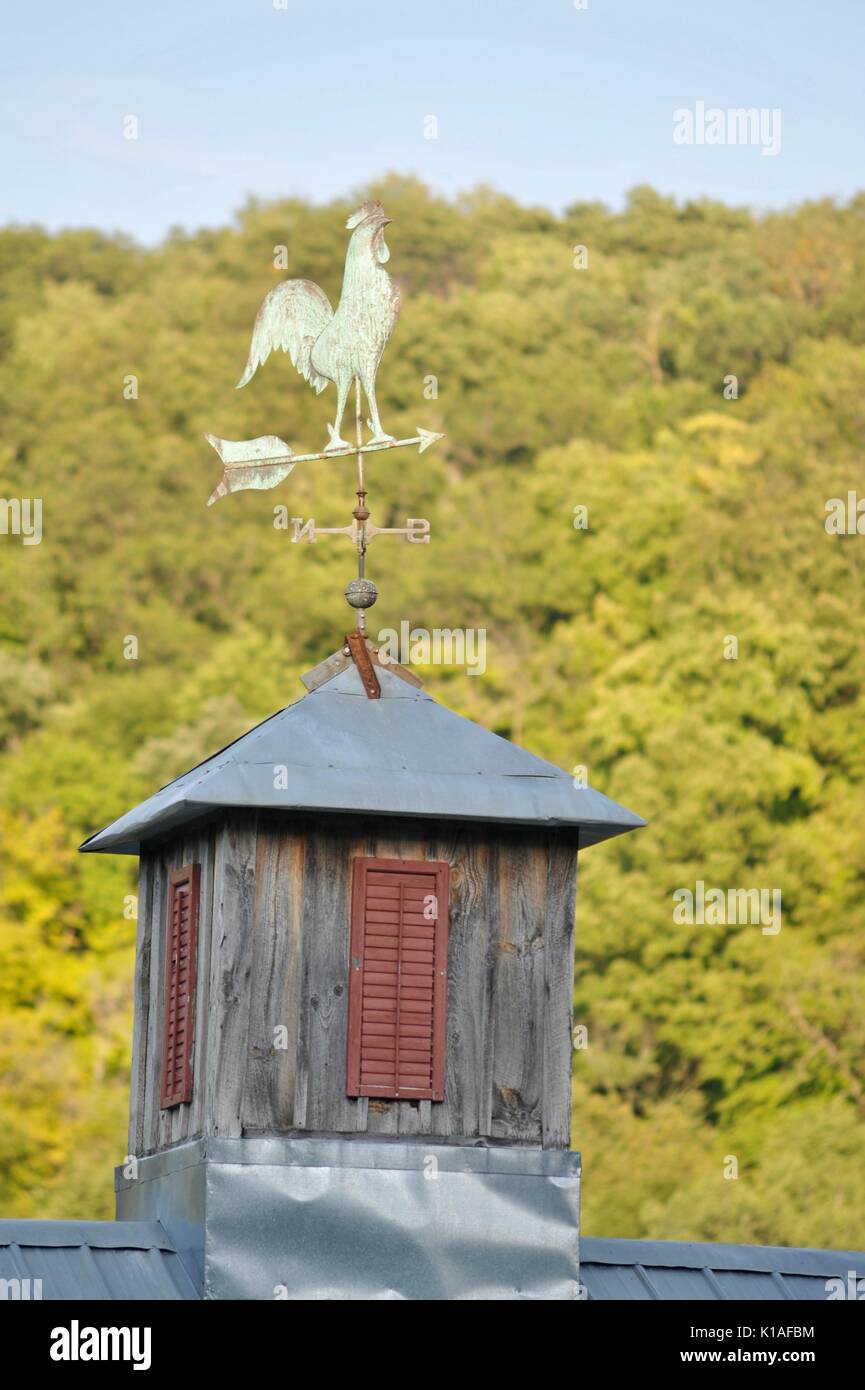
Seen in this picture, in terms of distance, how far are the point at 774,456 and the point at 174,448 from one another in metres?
21.4

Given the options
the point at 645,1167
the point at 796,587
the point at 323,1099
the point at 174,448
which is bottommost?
the point at 645,1167

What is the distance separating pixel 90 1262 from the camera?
14.4 m

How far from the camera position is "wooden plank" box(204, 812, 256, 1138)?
1447cm

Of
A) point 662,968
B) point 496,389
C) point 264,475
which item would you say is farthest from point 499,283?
point 264,475

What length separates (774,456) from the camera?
242 ft

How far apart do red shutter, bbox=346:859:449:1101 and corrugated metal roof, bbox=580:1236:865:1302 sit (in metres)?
1.66

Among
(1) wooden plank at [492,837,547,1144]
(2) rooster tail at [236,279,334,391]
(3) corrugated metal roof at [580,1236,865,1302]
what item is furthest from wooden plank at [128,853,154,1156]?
(2) rooster tail at [236,279,334,391]

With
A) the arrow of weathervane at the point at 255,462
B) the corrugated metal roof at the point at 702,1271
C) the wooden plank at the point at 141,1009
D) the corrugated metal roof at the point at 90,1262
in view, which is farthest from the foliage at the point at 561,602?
the corrugated metal roof at the point at 90,1262

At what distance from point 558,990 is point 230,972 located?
1.94 metres

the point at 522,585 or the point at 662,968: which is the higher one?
the point at 522,585

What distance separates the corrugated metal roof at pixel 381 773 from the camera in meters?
14.7

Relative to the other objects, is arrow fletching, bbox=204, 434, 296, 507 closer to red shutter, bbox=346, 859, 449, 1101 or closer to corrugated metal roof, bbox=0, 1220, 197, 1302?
red shutter, bbox=346, 859, 449, 1101
